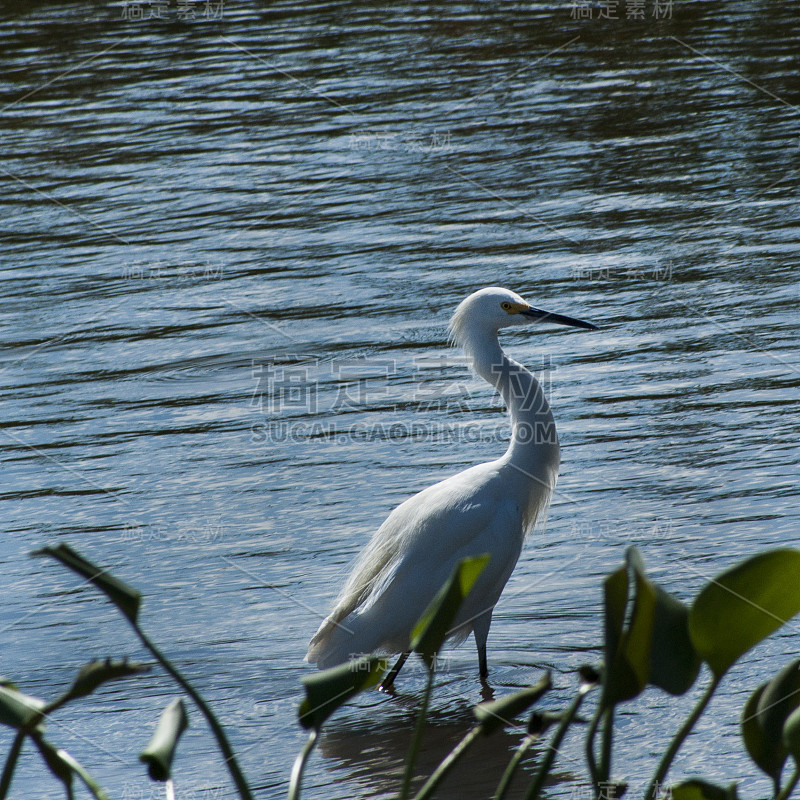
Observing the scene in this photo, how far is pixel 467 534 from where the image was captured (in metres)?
4.21

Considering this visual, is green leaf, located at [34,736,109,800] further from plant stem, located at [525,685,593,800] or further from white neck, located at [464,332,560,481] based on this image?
white neck, located at [464,332,560,481]

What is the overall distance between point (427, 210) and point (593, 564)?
527cm

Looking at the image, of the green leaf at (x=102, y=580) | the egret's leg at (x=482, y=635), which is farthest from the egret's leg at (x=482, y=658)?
the green leaf at (x=102, y=580)

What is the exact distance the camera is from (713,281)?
7562mm

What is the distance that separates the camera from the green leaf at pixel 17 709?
1.82m

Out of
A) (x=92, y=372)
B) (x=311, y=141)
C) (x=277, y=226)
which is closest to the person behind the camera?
(x=92, y=372)

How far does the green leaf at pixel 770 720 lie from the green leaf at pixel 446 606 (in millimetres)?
524

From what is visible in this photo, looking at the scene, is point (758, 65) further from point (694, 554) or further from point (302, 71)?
point (694, 554)

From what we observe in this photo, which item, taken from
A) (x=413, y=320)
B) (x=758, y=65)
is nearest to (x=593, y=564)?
(x=413, y=320)

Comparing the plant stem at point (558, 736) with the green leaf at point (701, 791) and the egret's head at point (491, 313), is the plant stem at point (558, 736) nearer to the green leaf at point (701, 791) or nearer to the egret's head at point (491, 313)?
the green leaf at point (701, 791)

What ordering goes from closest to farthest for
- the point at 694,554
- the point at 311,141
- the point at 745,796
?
the point at 745,796
the point at 694,554
the point at 311,141

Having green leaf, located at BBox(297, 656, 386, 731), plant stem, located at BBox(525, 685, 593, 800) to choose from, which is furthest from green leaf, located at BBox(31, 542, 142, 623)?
plant stem, located at BBox(525, 685, 593, 800)

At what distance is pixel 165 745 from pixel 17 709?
0.29 meters

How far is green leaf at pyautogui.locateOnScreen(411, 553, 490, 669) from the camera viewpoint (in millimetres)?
1703
